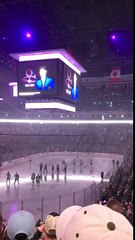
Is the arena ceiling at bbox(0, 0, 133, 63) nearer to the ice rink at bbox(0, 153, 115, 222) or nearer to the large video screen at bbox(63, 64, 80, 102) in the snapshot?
the large video screen at bbox(63, 64, 80, 102)

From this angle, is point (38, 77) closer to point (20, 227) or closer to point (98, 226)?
point (20, 227)

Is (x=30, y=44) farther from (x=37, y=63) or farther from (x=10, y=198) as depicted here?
(x=10, y=198)

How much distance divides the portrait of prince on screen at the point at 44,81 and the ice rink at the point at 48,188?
615cm

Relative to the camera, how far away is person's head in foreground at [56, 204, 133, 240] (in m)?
1.41

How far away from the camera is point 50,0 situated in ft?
22.7

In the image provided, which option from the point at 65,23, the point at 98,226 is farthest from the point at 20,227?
the point at 65,23

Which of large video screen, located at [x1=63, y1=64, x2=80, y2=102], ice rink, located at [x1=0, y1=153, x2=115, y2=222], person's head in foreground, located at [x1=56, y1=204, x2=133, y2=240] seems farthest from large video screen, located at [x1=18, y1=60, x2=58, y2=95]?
ice rink, located at [x1=0, y1=153, x2=115, y2=222]

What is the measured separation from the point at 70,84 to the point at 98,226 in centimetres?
506

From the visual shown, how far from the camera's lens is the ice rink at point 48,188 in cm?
1329

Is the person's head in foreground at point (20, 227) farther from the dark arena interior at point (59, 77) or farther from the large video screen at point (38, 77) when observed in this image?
the large video screen at point (38, 77)

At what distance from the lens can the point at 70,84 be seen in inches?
250

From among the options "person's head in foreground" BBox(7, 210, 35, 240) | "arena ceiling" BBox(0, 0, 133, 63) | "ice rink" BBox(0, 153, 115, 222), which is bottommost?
"ice rink" BBox(0, 153, 115, 222)

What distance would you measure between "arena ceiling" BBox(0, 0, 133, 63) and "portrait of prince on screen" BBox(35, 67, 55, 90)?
0.95m

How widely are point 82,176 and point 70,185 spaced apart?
3343 mm
